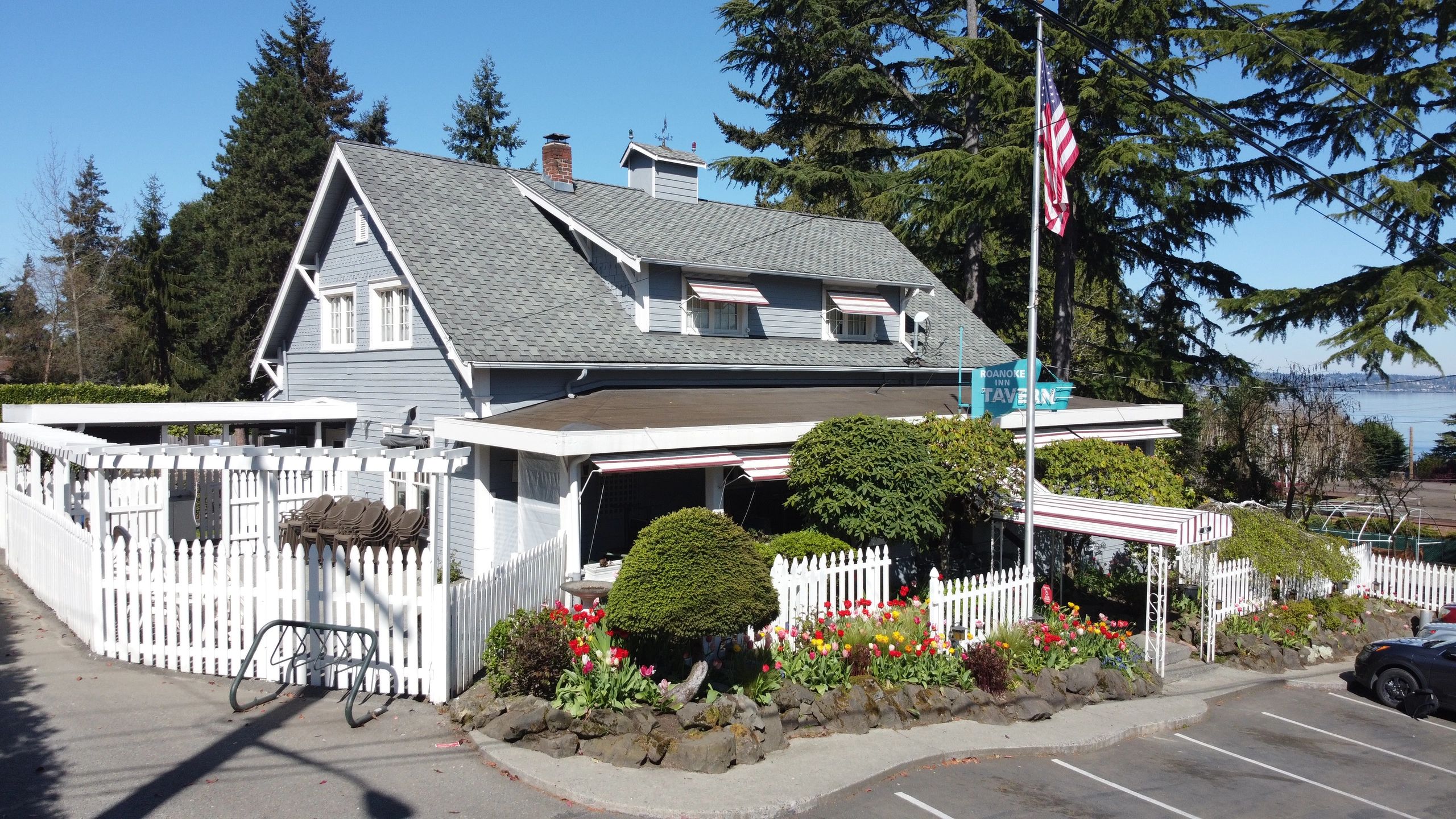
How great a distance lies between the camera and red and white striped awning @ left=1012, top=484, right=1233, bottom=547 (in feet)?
41.5

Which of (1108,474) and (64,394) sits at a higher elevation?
(64,394)

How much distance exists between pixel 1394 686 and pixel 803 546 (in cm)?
824

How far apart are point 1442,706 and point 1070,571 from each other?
20.2 feet

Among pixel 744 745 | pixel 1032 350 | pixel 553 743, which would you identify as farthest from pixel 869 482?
pixel 553 743

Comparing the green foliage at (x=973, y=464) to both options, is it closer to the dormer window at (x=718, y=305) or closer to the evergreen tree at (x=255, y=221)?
the dormer window at (x=718, y=305)

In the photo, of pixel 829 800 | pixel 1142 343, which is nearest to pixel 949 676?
pixel 829 800

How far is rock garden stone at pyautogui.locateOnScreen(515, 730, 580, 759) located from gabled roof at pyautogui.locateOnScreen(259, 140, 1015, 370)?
7.28 meters

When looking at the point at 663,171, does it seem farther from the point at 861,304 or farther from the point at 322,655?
the point at 322,655

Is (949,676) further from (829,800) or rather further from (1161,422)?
(1161,422)

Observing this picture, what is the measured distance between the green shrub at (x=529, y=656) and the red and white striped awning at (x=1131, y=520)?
22.4 ft

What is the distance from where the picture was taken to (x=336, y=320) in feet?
65.7

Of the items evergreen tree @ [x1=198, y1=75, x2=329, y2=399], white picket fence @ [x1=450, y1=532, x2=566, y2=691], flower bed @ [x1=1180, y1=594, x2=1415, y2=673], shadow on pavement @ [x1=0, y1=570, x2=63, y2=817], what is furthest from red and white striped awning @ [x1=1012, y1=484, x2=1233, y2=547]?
evergreen tree @ [x1=198, y1=75, x2=329, y2=399]

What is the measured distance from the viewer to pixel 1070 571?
17719 mm

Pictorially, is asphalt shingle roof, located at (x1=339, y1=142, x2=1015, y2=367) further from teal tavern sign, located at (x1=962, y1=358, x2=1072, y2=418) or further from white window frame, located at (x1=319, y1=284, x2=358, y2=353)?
teal tavern sign, located at (x1=962, y1=358, x2=1072, y2=418)
